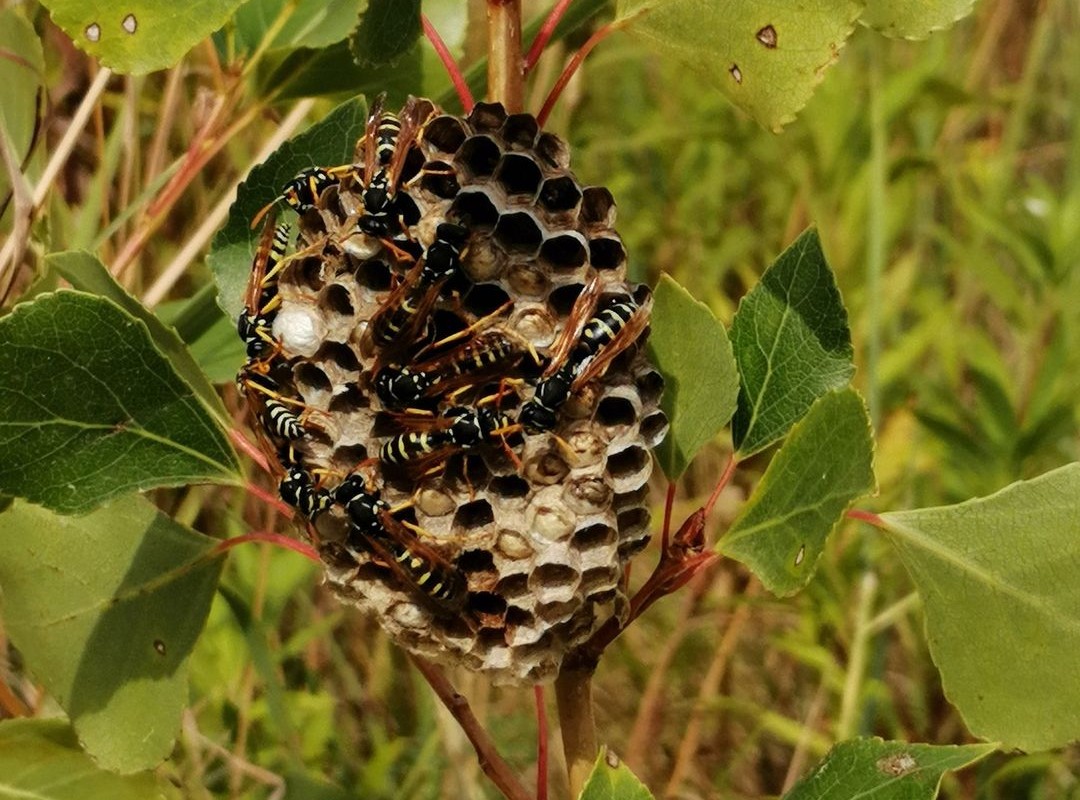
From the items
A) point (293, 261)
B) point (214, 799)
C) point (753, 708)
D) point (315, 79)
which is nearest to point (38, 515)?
point (293, 261)

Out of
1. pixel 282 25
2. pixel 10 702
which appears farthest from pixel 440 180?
pixel 10 702

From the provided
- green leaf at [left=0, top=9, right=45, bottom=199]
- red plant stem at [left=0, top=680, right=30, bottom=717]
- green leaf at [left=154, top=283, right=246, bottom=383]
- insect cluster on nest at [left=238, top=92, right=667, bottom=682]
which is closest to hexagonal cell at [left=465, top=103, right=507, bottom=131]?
insect cluster on nest at [left=238, top=92, right=667, bottom=682]

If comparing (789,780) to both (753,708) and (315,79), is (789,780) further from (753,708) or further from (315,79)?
(315,79)

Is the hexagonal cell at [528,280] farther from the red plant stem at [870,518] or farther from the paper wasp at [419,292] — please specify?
the red plant stem at [870,518]

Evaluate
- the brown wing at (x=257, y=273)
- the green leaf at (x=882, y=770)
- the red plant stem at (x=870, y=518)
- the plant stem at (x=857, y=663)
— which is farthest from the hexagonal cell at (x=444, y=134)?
the plant stem at (x=857, y=663)

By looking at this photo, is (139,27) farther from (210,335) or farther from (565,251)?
(210,335)

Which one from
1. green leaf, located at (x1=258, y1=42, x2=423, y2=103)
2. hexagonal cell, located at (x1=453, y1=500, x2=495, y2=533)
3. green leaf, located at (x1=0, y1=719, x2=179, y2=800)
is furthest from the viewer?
green leaf, located at (x1=258, y1=42, x2=423, y2=103)

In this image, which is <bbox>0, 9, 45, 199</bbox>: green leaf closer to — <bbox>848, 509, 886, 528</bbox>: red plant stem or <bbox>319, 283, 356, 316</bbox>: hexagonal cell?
<bbox>319, 283, 356, 316</bbox>: hexagonal cell
